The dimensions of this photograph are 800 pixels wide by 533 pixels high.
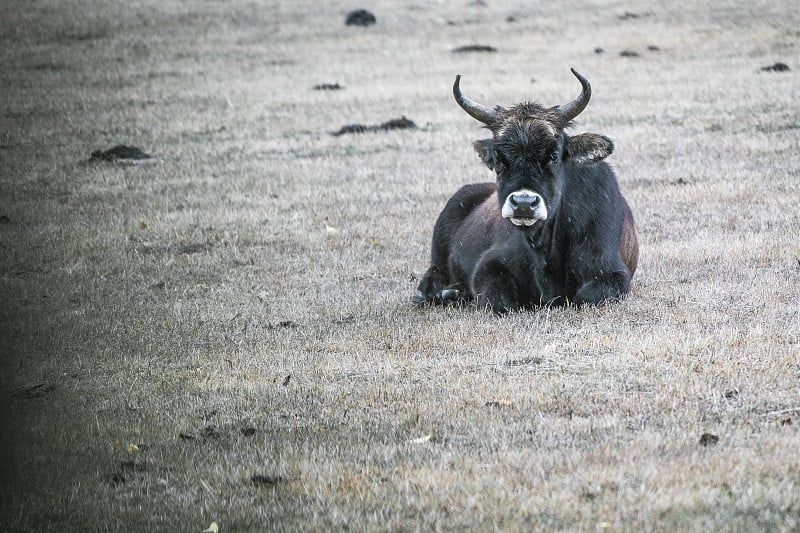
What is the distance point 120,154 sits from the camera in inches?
846

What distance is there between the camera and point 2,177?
1998 centimetres

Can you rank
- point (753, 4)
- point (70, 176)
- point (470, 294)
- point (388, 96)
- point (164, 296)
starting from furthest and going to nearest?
point (753, 4)
point (388, 96)
point (70, 176)
point (164, 296)
point (470, 294)

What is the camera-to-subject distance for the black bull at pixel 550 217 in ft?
32.6

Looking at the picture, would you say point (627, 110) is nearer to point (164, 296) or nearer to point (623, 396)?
point (164, 296)

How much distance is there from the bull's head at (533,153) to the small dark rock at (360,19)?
101 ft

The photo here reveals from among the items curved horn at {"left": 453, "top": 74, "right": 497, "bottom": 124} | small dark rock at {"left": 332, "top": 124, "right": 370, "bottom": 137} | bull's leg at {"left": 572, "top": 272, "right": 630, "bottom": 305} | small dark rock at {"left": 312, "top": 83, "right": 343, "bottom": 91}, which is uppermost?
curved horn at {"left": 453, "top": 74, "right": 497, "bottom": 124}

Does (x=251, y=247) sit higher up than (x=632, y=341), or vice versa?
(x=632, y=341)

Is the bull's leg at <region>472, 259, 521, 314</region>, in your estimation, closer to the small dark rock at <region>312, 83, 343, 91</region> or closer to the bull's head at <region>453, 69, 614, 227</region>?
the bull's head at <region>453, 69, 614, 227</region>

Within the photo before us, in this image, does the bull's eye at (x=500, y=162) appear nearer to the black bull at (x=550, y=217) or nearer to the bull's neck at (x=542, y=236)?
the black bull at (x=550, y=217)

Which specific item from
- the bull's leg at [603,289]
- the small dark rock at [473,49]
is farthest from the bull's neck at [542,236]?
the small dark rock at [473,49]

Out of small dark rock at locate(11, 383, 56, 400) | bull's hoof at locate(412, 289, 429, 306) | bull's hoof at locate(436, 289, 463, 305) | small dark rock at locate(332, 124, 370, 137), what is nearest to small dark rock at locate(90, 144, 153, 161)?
small dark rock at locate(332, 124, 370, 137)

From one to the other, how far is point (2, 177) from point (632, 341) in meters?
14.5

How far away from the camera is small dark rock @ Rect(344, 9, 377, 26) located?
1584 inches

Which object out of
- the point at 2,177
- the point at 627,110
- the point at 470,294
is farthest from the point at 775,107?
the point at 2,177
